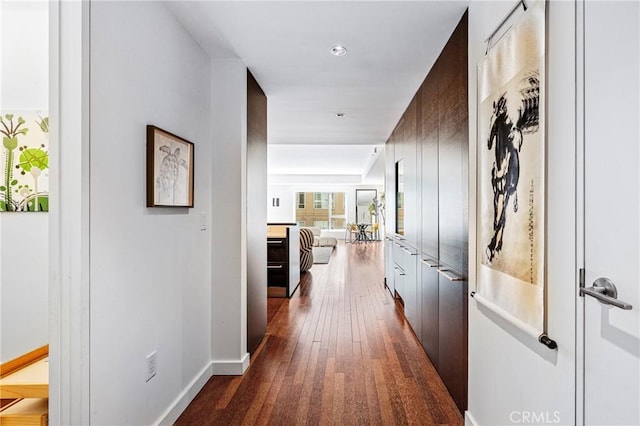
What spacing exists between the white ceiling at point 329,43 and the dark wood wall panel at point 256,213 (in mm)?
250

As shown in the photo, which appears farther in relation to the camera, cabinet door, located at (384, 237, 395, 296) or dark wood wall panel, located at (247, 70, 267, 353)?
cabinet door, located at (384, 237, 395, 296)

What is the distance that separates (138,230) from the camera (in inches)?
68.8

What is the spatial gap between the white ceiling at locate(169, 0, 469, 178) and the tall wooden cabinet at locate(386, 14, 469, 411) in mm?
191

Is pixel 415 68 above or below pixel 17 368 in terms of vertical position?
above

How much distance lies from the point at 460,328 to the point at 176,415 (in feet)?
5.77

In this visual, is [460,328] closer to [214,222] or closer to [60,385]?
[214,222]

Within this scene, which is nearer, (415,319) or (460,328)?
(460,328)

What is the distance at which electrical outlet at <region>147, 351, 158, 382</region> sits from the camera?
1842mm

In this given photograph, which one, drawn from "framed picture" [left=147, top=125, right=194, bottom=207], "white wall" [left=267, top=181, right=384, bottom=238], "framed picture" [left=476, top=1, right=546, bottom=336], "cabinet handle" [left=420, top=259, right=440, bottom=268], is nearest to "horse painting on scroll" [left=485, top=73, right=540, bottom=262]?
"framed picture" [left=476, top=1, right=546, bottom=336]

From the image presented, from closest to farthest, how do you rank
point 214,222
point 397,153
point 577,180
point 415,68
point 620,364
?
1. point 620,364
2. point 577,180
3. point 214,222
4. point 415,68
5. point 397,153

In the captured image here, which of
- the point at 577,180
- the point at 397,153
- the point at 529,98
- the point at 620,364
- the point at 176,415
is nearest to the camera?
the point at 620,364

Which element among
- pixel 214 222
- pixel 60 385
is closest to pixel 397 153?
pixel 214 222

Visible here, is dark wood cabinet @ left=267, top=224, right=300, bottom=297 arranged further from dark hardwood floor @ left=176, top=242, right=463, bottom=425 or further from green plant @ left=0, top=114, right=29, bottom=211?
green plant @ left=0, top=114, right=29, bottom=211

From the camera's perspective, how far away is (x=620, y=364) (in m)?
0.94
